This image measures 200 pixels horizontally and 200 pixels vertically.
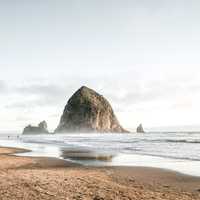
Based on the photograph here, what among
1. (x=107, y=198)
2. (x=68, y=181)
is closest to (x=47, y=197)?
(x=107, y=198)

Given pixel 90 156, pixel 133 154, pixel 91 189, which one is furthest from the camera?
pixel 133 154

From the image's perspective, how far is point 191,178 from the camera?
624 inches

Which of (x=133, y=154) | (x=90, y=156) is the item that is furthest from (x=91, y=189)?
(x=133, y=154)

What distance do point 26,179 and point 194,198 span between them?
23.2ft

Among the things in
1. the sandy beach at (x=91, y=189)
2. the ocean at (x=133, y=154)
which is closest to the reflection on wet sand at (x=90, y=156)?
the ocean at (x=133, y=154)

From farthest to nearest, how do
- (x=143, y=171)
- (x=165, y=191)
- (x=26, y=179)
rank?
(x=143, y=171)
(x=26, y=179)
(x=165, y=191)

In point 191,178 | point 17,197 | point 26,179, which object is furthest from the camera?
point 191,178

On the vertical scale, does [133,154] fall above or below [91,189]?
above

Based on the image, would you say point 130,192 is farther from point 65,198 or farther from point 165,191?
point 65,198

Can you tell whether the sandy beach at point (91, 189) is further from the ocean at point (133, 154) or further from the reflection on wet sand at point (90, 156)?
the reflection on wet sand at point (90, 156)

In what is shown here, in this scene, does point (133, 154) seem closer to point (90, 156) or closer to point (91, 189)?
point (90, 156)

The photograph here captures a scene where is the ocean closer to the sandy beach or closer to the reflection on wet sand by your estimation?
the reflection on wet sand

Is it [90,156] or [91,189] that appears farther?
[90,156]

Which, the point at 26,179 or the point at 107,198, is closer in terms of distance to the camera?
the point at 107,198
